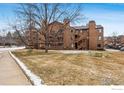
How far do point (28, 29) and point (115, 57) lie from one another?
5.58 m

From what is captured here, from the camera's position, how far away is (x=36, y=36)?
1611cm

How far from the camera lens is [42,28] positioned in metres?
16.2

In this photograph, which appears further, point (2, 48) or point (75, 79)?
point (2, 48)

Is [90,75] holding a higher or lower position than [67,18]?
lower

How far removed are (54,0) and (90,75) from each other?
196 centimetres

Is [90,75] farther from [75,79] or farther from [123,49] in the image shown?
[123,49]

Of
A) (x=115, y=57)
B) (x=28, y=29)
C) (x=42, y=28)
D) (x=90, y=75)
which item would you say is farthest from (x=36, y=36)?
(x=90, y=75)

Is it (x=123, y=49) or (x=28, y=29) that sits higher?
(x=28, y=29)

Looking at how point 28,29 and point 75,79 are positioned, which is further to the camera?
point 28,29
